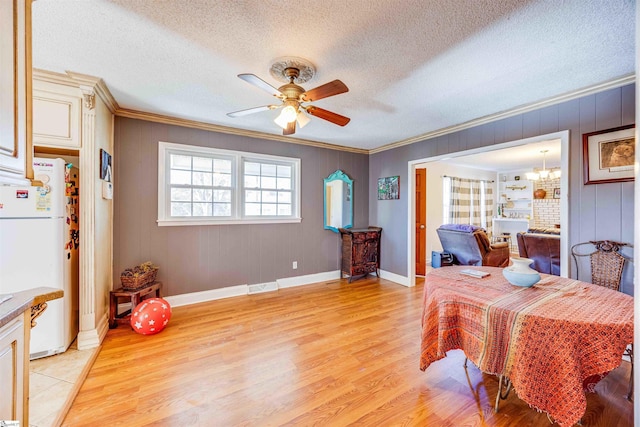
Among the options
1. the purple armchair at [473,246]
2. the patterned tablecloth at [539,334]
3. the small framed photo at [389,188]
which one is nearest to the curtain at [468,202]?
the purple armchair at [473,246]

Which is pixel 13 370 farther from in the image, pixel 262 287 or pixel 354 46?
pixel 262 287

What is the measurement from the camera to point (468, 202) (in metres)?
7.28

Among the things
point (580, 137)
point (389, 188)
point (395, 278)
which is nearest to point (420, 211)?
point (389, 188)

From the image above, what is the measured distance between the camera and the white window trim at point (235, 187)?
334 cm

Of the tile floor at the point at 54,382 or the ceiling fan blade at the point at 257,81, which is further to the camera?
the ceiling fan blade at the point at 257,81

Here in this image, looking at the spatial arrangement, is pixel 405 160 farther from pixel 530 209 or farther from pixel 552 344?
pixel 530 209

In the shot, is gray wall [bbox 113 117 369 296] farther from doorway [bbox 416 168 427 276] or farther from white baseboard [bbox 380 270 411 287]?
doorway [bbox 416 168 427 276]

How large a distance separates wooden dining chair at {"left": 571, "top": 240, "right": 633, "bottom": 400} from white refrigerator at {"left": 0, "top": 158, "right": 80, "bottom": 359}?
4677 mm

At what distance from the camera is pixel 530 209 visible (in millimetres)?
7555

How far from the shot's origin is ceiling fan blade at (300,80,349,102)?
1.81 metres

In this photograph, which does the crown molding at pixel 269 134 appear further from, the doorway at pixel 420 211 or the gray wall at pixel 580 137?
the doorway at pixel 420 211

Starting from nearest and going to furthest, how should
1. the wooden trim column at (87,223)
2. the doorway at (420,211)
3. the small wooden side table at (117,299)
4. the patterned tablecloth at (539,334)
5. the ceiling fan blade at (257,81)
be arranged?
the patterned tablecloth at (539,334) < the ceiling fan blade at (257,81) < the wooden trim column at (87,223) < the small wooden side table at (117,299) < the doorway at (420,211)

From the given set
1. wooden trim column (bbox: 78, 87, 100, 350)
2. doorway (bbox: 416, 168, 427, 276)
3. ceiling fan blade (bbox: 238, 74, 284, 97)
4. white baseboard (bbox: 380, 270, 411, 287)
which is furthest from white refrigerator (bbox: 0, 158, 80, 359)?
doorway (bbox: 416, 168, 427, 276)

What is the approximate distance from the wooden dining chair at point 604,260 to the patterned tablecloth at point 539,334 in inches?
34.3
